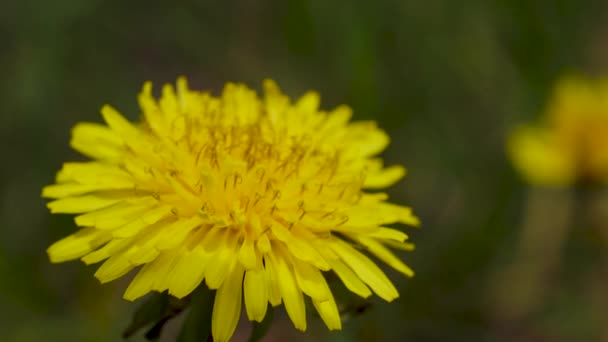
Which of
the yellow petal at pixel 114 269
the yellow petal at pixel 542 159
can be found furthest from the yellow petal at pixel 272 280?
the yellow petal at pixel 542 159

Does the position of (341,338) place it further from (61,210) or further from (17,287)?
(17,287)

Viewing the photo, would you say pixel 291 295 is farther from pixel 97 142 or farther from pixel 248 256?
pixel 97 142

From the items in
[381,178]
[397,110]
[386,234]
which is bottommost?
[386,234]

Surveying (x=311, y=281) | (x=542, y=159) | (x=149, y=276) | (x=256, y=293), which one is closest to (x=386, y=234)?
(x=311, y=281)

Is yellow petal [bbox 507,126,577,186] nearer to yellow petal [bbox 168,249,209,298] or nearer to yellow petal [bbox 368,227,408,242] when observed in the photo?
yellow petal [bbox 368,227,408,242]

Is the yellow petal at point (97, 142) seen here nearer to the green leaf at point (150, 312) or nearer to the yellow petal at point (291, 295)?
the green leaf at point (150, 312)

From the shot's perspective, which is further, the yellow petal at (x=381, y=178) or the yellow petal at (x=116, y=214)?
the yellow petal at (x=381, y=178)

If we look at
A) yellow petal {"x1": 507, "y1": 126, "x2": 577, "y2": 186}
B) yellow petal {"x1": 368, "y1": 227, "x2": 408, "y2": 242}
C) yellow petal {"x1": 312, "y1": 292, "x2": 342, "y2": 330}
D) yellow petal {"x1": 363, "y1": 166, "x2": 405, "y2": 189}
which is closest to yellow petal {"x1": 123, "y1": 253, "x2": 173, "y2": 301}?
yellow petal {"x1": 312, "y1": 292, "x2": 342, "y2": 330}
